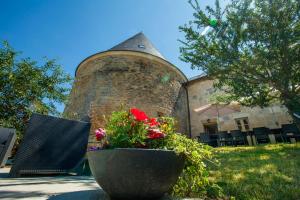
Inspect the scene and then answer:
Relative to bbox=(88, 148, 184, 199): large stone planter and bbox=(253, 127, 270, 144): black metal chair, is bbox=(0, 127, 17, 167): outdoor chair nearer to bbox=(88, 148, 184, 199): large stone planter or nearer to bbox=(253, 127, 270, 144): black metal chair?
bbox=(88, 148, 184, 199): large stone planter

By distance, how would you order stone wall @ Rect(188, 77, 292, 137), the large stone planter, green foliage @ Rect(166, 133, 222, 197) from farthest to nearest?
stone wall @ Rect(188, 77, 292, 137), green foliage @ Rect(166, 133, 222, 197), the large stone planter

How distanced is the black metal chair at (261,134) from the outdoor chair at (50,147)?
326 inches

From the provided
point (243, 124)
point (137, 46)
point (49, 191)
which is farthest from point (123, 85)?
point (49, 191)

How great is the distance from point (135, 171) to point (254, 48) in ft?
19.5

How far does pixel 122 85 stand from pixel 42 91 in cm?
432

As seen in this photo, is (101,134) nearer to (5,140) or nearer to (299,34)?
(5,140)

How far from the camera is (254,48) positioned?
5926mm

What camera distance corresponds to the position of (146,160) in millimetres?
1427

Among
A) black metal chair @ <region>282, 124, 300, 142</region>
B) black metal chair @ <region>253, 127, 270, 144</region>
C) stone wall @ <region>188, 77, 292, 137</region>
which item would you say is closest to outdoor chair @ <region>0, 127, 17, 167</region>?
stone wall @ <region>188, 77, 292, 137</region>

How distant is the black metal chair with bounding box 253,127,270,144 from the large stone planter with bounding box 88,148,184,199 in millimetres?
9072

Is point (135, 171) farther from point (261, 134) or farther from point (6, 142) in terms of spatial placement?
point (261, 134)

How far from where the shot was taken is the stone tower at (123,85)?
11.1 metres

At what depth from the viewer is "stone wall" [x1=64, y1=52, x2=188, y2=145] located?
1109 centimetres

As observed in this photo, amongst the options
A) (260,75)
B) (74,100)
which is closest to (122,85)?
(74,100)
